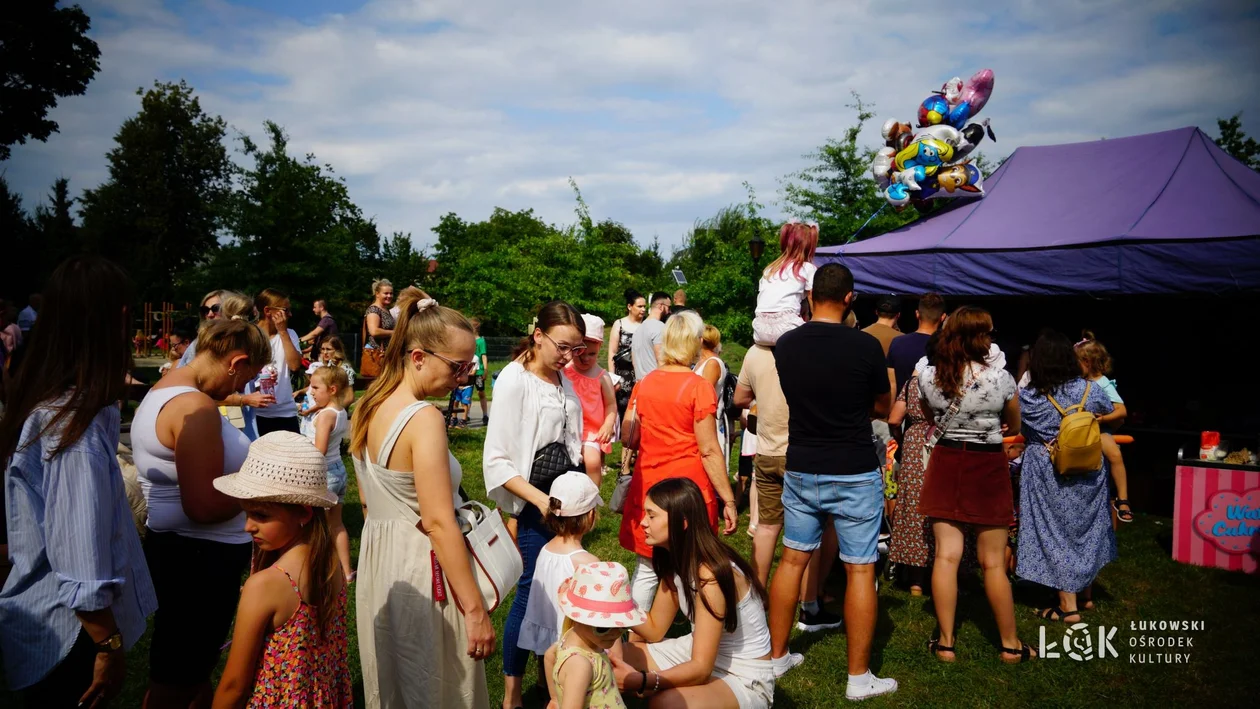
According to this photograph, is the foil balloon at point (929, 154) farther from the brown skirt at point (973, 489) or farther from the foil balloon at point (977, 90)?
the brown skirt at point (973, 489)

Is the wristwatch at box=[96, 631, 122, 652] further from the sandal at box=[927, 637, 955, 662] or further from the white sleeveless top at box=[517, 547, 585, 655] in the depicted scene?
the sandal at box=[927, 637, 955, 662]

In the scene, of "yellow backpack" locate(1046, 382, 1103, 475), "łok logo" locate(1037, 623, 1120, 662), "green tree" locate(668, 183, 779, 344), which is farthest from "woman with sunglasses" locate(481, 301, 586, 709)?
"green tree" locate(668, 183, 779, 344)

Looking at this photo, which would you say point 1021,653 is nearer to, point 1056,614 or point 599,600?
point 1056,614

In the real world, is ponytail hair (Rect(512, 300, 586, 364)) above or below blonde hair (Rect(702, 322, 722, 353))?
above

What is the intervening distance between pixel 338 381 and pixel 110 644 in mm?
3187

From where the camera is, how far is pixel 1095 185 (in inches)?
335

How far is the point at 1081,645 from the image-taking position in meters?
4.54

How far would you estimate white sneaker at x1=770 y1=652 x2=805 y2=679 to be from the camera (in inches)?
156

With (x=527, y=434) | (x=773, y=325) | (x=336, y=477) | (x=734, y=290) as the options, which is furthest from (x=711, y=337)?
(x=734, y=290)

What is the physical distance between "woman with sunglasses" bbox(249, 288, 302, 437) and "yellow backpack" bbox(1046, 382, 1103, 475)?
5304 mm

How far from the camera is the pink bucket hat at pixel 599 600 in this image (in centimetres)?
234

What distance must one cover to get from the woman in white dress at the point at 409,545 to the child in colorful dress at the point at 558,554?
620 mm

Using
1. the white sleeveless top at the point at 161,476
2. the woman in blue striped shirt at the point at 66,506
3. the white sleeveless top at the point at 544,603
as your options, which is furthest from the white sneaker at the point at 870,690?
the woman in blue striped shirt at the point at 66,506

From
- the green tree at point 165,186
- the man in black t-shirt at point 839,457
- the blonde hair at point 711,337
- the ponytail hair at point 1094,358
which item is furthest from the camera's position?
the green tree at point 165,186
